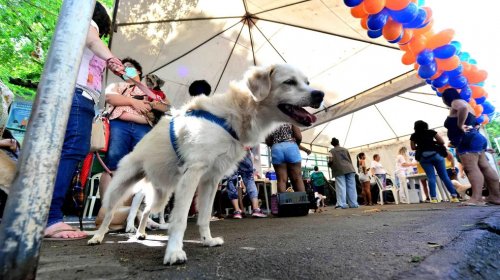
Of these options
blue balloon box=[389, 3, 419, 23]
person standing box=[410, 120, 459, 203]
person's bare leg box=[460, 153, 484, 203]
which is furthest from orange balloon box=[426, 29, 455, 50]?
person's bare leg box=[460, 153, 484, 203]

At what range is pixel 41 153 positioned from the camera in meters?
0.83

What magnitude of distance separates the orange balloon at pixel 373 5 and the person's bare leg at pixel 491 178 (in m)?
3.00

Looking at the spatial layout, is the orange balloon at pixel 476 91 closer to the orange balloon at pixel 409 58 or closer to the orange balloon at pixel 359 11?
the orange balloon at pixel 409 58

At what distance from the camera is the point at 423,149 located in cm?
608

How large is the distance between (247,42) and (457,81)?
4527 mm

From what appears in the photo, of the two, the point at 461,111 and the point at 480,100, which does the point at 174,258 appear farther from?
the point at 480,100

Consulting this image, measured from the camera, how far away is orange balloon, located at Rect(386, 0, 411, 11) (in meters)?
4.21

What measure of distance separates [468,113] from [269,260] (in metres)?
5.00

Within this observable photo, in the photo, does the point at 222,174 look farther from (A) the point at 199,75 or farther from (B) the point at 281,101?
(A) the point at 199,75

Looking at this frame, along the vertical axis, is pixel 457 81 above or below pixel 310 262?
above

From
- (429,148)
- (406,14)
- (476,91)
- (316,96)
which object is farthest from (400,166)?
(316,96)

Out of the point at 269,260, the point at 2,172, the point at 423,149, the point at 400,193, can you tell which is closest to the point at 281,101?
the point at 269,260

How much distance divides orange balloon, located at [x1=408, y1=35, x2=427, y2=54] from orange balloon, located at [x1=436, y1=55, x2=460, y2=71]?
0.42m

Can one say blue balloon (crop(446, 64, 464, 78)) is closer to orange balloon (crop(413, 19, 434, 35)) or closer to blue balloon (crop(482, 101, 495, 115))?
orange balloon (crop(413, 19, 434, 35))
